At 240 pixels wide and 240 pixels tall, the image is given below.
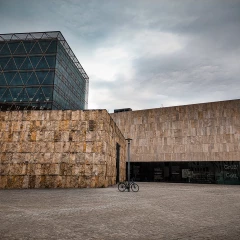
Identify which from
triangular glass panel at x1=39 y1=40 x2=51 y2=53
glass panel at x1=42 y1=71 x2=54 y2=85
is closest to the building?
glass panel at x1=42 y1=71 x2=54 y2=85

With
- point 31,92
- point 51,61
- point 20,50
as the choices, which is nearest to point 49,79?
point 51,61

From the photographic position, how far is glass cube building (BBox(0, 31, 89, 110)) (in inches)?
2255

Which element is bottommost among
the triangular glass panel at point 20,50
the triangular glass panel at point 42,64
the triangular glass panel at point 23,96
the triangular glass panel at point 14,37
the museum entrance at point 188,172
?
the museum entrance at point 188,172

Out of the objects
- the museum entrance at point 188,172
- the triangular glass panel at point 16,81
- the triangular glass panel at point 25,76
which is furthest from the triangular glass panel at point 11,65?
the museum entrance at point 188,172

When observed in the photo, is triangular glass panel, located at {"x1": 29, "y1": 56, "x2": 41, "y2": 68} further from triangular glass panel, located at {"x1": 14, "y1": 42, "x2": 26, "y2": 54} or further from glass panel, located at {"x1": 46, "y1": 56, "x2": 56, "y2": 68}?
triangular glass panel, located at {"x1": 14, "y1": 42, "x2": 26, "y2": 54}

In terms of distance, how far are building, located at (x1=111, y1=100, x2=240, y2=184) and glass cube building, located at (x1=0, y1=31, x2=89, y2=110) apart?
22.0 metres

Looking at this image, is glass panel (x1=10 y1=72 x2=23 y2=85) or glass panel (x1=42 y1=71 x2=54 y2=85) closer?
glass panel (x1=42 y1=71 x2=54 y2=85)

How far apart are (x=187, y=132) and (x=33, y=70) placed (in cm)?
3814

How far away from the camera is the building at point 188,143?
40562 mm

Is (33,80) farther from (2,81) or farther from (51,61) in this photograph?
(2,81)

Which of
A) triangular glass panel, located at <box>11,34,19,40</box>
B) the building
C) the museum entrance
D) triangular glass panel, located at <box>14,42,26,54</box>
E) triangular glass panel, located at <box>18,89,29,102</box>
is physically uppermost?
triangular glass panel, located at <box>11,34,19,40</box>

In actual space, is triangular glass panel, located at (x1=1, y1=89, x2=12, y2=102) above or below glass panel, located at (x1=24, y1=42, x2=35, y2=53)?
below

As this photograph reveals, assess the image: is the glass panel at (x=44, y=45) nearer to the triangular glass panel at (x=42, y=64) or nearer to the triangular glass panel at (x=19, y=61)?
the triangular glass panel at (x=42, y=64)

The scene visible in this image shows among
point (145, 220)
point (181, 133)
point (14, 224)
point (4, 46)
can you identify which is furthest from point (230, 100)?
point (4, 46)
